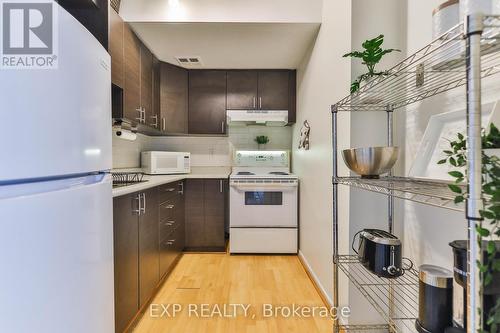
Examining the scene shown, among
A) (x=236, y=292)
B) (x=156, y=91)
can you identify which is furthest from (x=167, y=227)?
(x=156, y=91)

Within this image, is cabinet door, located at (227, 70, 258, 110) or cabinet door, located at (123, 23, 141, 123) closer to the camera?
cabinet door, located at (123, 23, 141, 123)

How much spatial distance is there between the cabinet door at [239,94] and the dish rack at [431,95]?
1.83m

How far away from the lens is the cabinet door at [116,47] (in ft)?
5.83

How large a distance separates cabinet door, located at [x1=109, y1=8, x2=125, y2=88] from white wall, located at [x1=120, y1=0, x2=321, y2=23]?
0.19 m

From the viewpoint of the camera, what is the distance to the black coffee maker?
2.07 feet

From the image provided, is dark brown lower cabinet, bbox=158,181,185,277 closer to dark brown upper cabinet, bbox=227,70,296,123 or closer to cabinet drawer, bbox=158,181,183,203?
cabinet drawer, bbox=158,181,183,203

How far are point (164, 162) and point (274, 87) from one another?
1.60m

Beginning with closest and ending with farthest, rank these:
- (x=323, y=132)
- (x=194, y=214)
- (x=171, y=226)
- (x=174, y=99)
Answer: (x=323, y=132), (x=171, y=226), (x=194, y=214), (x=174, y=99)

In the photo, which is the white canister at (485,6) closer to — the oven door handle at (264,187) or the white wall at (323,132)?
the white wall at (323,132)

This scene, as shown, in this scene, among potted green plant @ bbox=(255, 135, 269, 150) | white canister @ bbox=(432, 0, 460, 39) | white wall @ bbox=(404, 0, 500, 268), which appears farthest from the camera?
potted green plant @ bbox=(255, 135, 269, 150)

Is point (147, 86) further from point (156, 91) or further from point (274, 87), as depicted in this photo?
point (274, 87)

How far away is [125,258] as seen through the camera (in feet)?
4.71

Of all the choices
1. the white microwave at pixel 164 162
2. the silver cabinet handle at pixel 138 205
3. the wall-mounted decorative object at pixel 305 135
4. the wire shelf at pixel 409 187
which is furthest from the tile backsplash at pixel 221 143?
the wire shelf at pixel 409 187

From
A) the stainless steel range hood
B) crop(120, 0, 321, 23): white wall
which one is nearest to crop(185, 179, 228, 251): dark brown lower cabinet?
the stainless steel range hood
